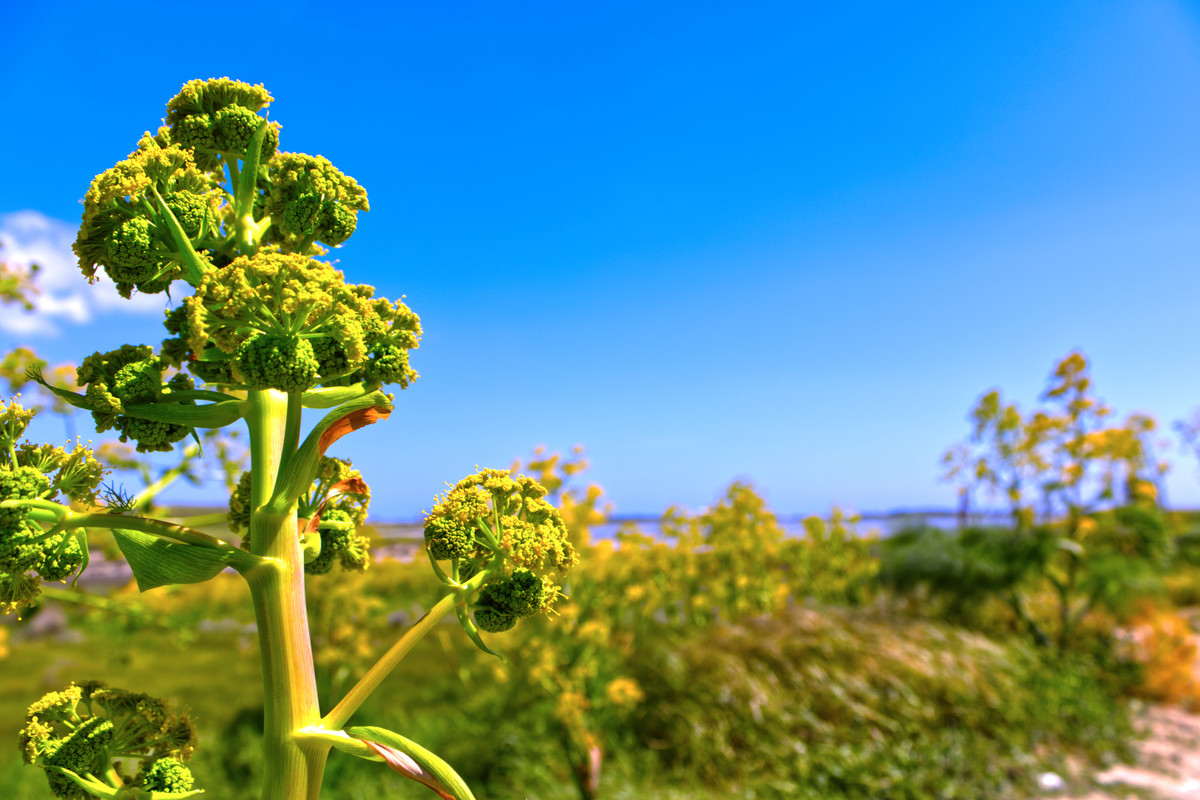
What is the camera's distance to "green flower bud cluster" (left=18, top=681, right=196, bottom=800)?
60.8 inches

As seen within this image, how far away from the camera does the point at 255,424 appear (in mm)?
1604

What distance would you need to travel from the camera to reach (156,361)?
4.96ft

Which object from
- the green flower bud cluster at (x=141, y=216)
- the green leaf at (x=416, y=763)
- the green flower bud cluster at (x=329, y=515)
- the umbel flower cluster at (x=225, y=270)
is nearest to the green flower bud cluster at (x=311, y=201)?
the umbel flower cluster at (x=225, y=270)

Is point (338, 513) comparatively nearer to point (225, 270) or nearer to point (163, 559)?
point (163, 559)

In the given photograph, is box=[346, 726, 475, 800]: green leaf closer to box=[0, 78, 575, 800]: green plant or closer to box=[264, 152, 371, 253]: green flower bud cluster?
box=[0, 78, 575, 800]: green plant

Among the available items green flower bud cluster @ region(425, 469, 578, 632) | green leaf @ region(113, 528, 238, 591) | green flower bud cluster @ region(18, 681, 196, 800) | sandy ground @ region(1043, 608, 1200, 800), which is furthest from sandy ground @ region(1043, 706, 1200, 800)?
green leaf @ region(113, 528, 238, 591)

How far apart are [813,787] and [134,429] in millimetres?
6757

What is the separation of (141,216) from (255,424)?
0.52 meters

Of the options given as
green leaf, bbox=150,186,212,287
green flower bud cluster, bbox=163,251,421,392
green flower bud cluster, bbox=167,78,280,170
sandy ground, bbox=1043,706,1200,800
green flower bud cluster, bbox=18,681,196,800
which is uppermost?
green flower bud cluster, bbox=167,78,280,170

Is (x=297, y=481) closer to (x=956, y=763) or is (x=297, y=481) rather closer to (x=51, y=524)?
(x=51, y=524)

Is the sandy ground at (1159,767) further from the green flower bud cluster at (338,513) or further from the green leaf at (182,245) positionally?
the green leaf at (182,245)

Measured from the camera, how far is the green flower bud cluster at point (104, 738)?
1545mm

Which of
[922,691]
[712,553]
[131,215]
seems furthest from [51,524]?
[922,691]

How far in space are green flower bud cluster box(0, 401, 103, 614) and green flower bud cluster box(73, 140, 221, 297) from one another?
14.5 inches
